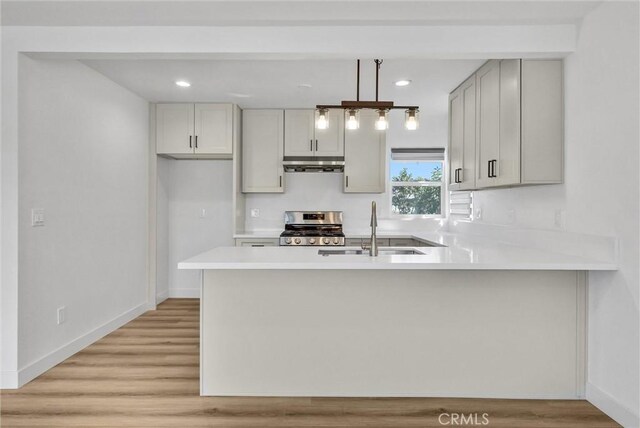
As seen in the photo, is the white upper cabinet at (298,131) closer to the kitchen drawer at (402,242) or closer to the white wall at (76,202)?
the kitchen drawer at (402,242)

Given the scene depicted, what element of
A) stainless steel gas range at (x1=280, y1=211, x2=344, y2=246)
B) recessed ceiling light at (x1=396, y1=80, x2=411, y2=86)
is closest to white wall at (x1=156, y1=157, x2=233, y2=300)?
stainless steel gas range at (x1=280, y1=211, x2=344, y2=246)

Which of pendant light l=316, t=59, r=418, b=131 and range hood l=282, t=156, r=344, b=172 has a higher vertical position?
pendant light l=316, t=59, r=418, b=131

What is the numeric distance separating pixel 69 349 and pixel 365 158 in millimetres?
3461

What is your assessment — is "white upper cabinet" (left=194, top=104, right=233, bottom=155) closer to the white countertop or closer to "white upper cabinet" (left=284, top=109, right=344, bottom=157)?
"white upper cabinet" (left=284, top=109, right=344, bottom=157)

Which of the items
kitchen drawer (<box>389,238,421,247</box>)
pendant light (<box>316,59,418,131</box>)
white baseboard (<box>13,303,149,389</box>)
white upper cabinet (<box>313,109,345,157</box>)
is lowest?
white baseboard (<box>13,303,149,389</box>)

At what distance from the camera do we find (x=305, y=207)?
519 centimetres

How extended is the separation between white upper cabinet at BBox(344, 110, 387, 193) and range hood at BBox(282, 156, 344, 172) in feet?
0.40

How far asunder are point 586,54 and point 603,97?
0.34 m

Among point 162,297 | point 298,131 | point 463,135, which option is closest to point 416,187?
point 463,135

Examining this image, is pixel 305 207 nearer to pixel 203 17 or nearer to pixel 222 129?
pixel 222 129

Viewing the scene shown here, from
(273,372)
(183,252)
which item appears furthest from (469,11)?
(183,252)

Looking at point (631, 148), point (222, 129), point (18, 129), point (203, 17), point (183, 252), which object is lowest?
point (183, 252)

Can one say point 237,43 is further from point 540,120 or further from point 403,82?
point 540,120

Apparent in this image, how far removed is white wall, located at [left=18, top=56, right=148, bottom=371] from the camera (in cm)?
279
